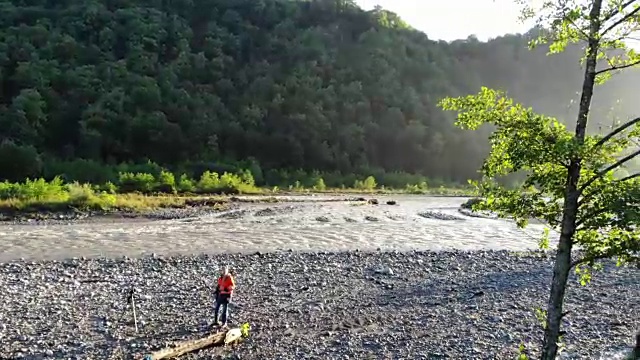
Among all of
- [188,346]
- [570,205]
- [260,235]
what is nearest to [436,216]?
[260,235]

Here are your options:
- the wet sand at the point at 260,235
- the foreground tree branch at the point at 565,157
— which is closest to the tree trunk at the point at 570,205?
the foreground tree branch at the point at 565,157

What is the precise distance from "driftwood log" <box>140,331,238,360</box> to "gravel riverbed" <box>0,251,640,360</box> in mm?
202

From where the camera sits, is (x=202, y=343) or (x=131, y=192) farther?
(x=131, y=192)

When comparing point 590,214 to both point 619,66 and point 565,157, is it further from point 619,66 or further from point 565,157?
point 619,66

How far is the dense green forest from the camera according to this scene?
239 feet

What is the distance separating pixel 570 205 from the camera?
6254 millimetres

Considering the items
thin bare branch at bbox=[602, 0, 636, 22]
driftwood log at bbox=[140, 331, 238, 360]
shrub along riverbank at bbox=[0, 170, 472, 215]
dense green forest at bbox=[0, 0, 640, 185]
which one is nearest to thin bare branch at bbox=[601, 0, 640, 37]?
thin bare branch at bbox=[602, 0, 636, 22]

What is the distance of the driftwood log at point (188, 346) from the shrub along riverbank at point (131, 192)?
27696mm

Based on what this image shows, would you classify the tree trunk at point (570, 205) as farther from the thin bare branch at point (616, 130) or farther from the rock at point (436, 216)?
the rock at point (436, 216)

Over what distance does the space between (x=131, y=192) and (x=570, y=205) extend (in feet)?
156

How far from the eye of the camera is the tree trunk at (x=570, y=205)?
6.16 meters

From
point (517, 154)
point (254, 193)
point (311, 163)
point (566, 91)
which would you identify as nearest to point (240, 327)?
point (517, 154)

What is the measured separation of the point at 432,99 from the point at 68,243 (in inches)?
3629

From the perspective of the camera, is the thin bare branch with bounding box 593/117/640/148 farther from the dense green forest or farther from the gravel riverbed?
the dense green forest
